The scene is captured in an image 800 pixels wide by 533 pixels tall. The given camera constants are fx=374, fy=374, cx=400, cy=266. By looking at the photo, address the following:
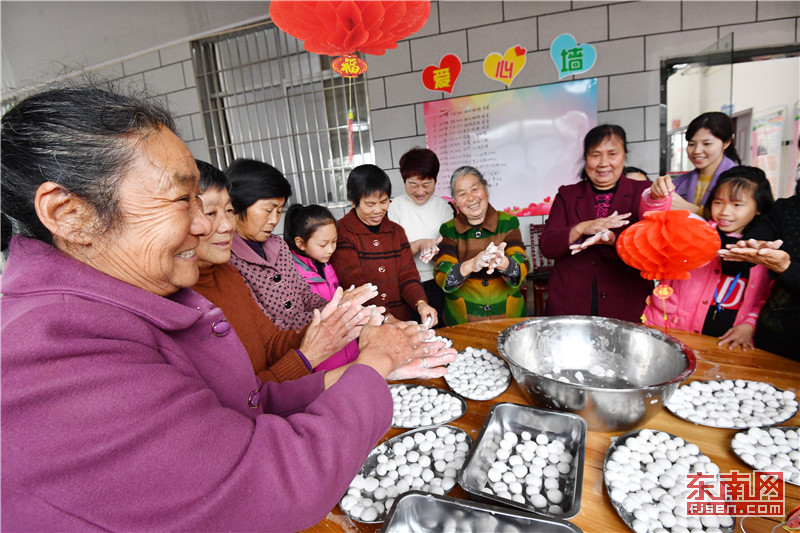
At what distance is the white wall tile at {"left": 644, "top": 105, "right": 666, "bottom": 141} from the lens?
2867 mm

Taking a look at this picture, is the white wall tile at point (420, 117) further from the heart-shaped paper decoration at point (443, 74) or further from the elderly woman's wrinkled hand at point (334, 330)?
the elderly woman's wrinkled hand at point (334, 330)

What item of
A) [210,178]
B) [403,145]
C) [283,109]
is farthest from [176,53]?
[210,178]

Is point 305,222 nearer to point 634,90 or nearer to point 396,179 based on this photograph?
point 396,179

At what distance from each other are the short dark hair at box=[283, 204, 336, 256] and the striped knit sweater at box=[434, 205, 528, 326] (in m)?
0.65

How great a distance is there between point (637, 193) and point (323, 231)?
5.03ft

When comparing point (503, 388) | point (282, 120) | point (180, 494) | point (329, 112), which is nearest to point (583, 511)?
point (503, 388)

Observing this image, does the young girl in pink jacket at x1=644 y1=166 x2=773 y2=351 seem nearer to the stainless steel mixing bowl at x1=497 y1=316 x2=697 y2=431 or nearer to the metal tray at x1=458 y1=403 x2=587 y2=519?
the stainless steel mixing bowl at x1=497 y1=316 x2=697 y2=431

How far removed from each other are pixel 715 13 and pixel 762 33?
0.34 metres

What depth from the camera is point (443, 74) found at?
3299 millimetres

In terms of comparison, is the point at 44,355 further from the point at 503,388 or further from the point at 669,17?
the point at 669,17

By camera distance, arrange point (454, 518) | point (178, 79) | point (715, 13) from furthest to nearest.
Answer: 1. point (178, 79)
2. point (715, 13)
3. point (454, 518)

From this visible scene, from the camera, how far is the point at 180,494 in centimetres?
43

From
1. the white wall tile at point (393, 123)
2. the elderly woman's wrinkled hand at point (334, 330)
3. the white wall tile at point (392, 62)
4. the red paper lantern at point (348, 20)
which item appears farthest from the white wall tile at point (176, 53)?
the elderly woman's wrinkled hand at point (334, 330)

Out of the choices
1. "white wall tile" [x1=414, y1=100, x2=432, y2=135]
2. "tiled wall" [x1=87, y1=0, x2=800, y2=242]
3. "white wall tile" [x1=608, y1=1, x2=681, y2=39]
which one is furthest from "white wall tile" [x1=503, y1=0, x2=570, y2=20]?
"white wall tile" [x1=414, y1=100, x2=432, y2=135]
